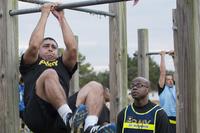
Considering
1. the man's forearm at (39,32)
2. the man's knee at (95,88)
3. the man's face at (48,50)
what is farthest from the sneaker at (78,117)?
the man's face at (48,50)

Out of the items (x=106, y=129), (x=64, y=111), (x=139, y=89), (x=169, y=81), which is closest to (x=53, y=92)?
(x=64, y=111)

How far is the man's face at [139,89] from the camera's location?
595 centimetres

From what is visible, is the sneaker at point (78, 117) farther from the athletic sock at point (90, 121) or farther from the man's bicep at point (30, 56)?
the man's bicep at point (30, 56)

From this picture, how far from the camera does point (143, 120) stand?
5660 millimetres

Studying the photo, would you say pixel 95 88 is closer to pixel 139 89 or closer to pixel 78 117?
pixel 78 117

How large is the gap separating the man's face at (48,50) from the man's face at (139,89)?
113 centimetres

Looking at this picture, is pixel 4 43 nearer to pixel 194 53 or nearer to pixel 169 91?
pixel 194 53

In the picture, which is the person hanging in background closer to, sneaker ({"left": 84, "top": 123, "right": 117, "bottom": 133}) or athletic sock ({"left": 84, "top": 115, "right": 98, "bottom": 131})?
athletic sock ({"left": 84, "top": 115, "right": 98, "bottom": 131})

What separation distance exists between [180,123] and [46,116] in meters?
1.55

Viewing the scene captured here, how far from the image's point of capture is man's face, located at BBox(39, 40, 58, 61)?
17.6 feet

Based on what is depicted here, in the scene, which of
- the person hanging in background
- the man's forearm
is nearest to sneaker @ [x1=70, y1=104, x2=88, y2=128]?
the man's forearm

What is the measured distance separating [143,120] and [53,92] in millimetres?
1245

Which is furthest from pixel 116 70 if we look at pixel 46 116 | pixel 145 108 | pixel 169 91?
pixel 169 91

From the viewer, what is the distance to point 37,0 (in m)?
5.28
